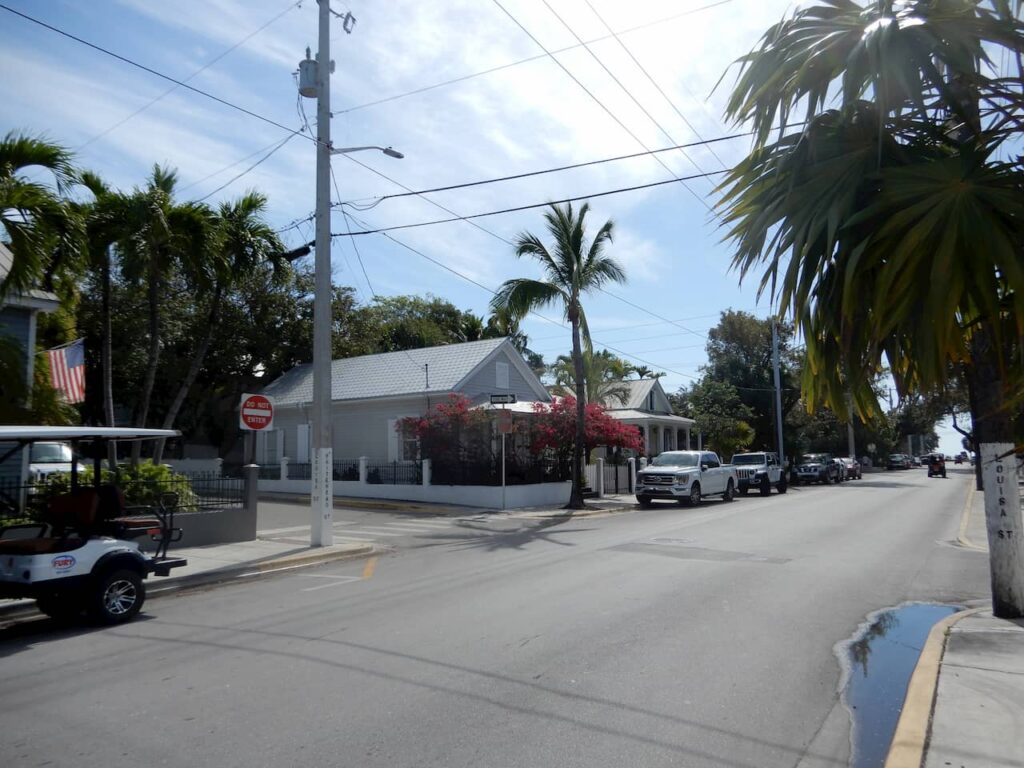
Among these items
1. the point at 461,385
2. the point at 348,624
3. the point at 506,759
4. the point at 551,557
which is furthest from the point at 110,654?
the point at 461,385

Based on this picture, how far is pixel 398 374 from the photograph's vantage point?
32656mm

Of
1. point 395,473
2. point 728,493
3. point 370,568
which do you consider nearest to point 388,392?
point 395,473

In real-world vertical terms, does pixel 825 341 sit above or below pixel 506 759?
above

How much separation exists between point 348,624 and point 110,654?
2.28 metres

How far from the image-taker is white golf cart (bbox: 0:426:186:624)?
8.21 metres

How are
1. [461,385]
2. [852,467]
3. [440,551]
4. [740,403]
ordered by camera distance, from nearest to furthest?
[440,551], [461,385], [740,403], [852,467]

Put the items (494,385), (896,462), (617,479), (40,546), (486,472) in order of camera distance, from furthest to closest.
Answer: (896,462), (617,479), (494,385), (486,472), (40,546)

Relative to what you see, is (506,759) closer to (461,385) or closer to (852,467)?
(461,385)

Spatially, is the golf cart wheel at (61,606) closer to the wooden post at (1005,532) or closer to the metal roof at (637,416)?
the wooden post at (1005,532)

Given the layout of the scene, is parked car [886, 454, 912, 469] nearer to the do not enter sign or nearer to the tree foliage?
the do not enter sign

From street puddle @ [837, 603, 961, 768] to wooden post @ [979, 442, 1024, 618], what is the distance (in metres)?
0.81

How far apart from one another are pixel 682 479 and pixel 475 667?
21.1 metres

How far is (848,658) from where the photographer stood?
23.8ft

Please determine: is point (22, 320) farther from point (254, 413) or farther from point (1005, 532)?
point (1005, 532)
